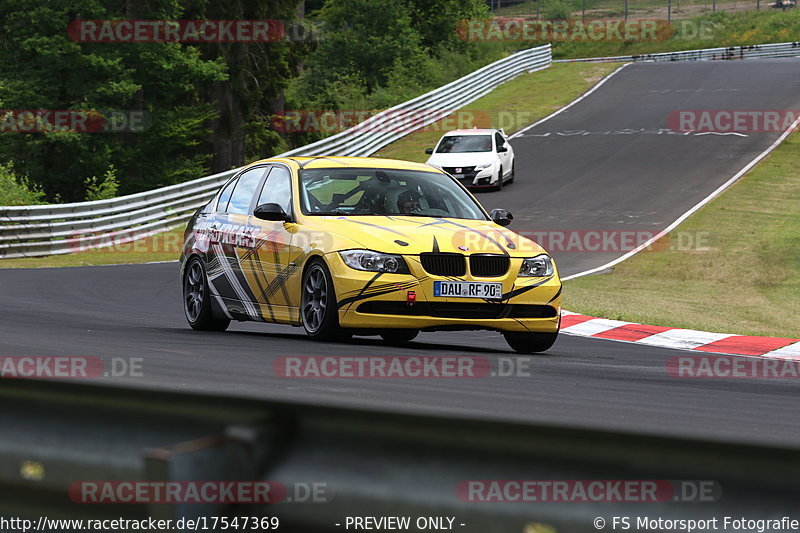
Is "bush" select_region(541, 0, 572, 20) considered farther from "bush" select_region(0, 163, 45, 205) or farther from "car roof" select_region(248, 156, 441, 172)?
"car roof" select_region(248, 156, 441, 172)

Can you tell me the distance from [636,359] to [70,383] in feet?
24.9

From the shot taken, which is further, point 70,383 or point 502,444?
point 70,383

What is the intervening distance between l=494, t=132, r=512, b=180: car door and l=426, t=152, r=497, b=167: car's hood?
383 millimetres

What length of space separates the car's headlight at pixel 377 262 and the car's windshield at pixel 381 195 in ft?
3.22

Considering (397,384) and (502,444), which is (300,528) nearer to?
(502,444)

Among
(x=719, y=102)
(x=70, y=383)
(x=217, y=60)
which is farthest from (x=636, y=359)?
(x=719, y=102)

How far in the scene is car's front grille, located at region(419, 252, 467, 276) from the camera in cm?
894

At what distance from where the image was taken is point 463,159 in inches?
1138

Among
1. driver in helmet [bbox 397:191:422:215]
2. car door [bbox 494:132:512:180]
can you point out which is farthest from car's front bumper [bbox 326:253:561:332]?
car door [bbox 494:132:512:180]

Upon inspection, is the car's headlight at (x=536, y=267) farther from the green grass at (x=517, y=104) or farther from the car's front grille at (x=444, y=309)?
the green grass at (x=517, y=104)

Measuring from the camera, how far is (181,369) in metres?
7.17

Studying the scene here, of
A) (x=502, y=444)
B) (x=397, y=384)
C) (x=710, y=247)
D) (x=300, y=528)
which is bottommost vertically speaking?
(x=710, y=247)

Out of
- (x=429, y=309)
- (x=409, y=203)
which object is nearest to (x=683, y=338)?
(x=409, y=203)

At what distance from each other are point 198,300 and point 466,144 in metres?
19.2
